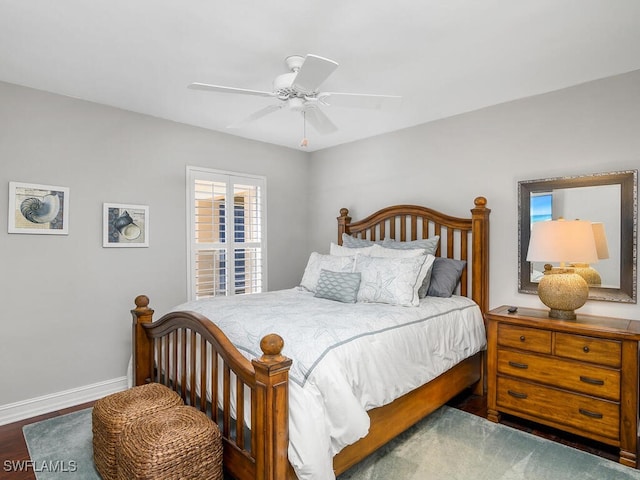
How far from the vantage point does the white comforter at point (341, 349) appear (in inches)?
67.6

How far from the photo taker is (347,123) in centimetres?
382

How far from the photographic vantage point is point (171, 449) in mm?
1702

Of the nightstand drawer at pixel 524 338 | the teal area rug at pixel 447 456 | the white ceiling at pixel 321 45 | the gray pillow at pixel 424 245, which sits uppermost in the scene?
the white ceiling at pixel 321 45

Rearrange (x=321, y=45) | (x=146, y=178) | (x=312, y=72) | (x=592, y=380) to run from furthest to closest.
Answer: (x=146, y=178) → (x=592, y=380) → (x=321, y=45) → (x=312, y=72)

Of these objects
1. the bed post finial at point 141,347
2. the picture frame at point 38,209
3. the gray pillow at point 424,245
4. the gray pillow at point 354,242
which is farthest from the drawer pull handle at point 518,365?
the picture frame at point 38,209

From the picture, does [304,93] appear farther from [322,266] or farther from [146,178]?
[146,178]

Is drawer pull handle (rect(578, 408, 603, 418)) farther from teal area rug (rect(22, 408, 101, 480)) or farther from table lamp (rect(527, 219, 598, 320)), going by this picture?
teal area rug (rect(22, 408, 101, 480))

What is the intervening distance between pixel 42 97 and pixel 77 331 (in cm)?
191

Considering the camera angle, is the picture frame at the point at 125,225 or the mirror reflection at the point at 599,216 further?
the picture frame at the point at 125,225

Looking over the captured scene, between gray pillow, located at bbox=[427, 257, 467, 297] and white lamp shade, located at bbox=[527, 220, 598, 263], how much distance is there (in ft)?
2.70

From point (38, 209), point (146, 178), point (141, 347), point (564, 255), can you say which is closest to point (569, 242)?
point (564, 255)

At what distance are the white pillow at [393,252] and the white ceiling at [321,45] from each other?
1274 millimetres

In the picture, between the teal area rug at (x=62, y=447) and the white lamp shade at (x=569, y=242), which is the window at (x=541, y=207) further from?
the teal area rug at (x=62, y=447)

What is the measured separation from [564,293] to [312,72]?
220 cm
